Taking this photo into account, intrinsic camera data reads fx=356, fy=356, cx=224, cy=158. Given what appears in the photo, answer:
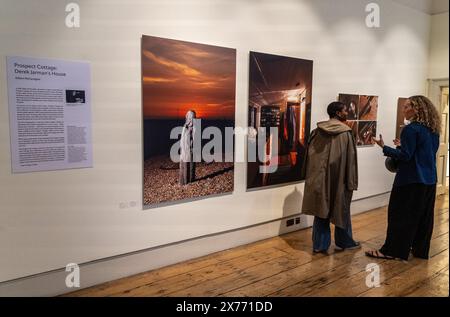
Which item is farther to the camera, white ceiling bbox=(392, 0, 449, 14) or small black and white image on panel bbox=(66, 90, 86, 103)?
white ceiling bbox=(392, 0, 449, 14)

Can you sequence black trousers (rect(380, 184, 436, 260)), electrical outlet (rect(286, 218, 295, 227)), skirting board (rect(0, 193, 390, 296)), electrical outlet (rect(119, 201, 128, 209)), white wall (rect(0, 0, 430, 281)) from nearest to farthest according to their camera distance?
1. white wall (rect(0, 0, 430, 281))
2. skirting board (rect(0, 193, 390, 296))
3. electrical outlet (rect(119, 201, 128, 209))
4. black trousers (rect(380, 184, 436, 260))
5. electrical outlet (rect(286, 218, 295, 227))

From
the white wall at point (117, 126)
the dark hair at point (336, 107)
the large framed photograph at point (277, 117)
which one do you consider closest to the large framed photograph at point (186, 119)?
the white wall at point (117, 126)

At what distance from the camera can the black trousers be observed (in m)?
3.40

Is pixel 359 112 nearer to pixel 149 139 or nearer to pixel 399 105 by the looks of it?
pixel 399 105

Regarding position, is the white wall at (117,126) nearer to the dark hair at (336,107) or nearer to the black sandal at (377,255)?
the dark hair at (336,107)

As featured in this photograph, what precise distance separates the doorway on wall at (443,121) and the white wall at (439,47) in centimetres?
16

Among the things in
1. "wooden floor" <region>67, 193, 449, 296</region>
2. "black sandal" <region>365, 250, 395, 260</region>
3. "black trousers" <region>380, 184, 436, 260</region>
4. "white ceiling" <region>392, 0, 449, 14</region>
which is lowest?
"wooden floor" <region>67, 193, 449, 296</region>

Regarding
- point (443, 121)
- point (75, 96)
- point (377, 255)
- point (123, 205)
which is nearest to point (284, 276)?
point (377, 255)

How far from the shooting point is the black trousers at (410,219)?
340cm

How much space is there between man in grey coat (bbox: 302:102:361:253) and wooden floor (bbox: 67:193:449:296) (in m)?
0.38

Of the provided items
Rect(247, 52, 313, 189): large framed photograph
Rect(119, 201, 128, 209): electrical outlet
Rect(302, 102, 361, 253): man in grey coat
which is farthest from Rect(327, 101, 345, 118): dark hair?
Rect(119, 201, 128, 209): electrical outlet

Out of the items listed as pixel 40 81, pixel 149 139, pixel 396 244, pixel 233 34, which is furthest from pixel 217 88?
pixel 396 244

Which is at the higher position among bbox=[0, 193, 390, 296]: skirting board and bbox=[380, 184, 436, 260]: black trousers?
bbox=[380, 184, 436, 260]: black trousers

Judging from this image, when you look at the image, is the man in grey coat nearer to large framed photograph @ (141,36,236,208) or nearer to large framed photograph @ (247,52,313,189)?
large framed photograph @ (247,52,313,189)
